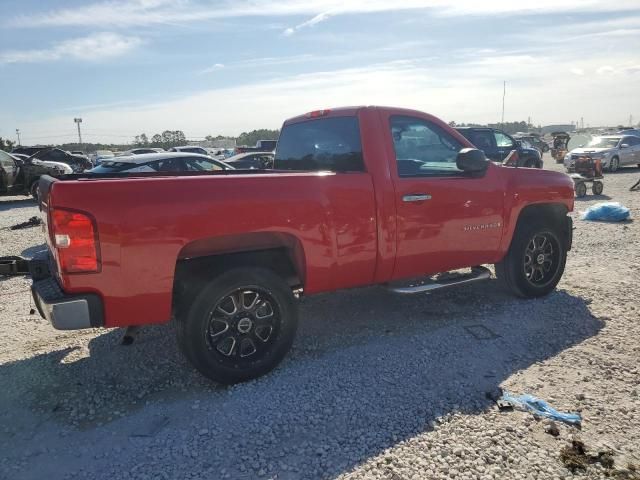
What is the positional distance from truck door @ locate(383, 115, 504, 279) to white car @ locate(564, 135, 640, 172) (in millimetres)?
18553

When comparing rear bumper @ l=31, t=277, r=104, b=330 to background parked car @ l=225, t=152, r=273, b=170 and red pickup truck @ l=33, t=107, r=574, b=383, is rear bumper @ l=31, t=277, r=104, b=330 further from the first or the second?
background parked car @ l=225, t=152, r=273, b=170

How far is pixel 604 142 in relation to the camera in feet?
74.8

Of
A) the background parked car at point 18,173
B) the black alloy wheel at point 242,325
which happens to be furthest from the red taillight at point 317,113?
the background parked car at point 18,173

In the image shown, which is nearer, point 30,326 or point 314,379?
point 314,379

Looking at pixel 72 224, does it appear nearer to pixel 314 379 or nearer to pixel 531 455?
pixel 314 379

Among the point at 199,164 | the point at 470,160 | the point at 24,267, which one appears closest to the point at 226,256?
the point at 24,267

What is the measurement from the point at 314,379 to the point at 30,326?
3.14 m

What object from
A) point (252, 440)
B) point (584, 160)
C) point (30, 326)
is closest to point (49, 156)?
point (30, 326)

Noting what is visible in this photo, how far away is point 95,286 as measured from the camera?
121 inches

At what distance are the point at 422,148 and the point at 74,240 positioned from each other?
9.71ft

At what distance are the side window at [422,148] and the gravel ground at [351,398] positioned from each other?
149cm

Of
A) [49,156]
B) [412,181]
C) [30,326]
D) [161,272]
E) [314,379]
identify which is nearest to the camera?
[161,272]

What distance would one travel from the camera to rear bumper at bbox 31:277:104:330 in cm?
302

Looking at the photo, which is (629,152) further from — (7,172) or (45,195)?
(45,195)
